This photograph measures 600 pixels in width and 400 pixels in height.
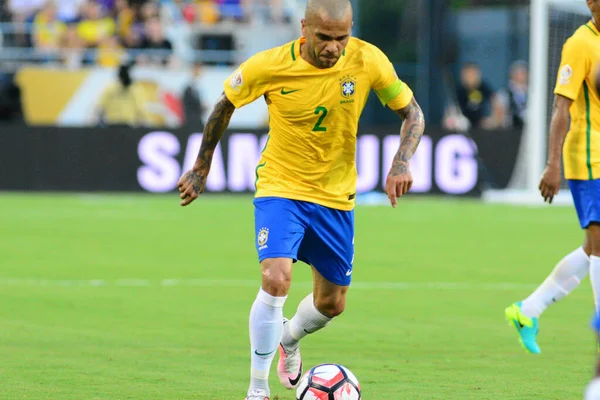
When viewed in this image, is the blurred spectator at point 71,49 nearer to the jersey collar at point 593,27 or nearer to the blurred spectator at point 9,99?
the blurred spectator at point 9,99

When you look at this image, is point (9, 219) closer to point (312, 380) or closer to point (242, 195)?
point (242, 195)

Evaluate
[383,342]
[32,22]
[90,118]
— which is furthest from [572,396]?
[32,22]

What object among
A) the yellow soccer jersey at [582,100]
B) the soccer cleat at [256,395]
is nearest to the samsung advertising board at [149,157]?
the yellow soccer jersey at [582,100]

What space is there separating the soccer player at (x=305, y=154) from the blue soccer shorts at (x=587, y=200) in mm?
1242

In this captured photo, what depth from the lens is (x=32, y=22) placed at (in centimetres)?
2425

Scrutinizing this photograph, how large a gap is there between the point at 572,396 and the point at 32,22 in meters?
19.6

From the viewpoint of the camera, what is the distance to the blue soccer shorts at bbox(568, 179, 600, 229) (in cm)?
711

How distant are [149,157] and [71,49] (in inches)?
150

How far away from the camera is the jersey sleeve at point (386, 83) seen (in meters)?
6.40

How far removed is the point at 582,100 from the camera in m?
7.27

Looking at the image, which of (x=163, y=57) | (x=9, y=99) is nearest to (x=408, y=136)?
(x=9, y=99)

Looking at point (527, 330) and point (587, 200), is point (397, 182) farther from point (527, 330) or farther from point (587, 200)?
point (527, 330)

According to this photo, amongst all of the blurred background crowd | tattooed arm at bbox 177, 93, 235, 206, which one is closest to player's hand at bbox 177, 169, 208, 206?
tattooed arm at bbox 177, 93, 235, 206

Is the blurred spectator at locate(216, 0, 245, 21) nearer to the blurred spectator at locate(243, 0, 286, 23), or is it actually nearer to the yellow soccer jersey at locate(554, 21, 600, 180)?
the blurred spectator at locate(243, 0, 286, 23)
